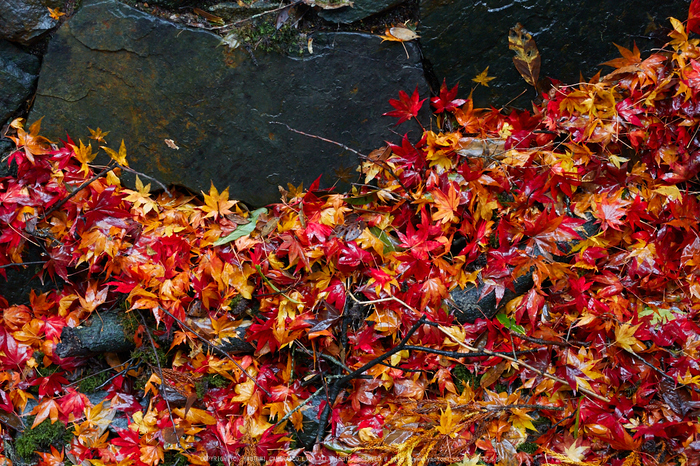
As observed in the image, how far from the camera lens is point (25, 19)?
1924 mm

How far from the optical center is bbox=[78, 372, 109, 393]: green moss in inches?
84.2

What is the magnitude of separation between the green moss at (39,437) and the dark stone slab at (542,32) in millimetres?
2668

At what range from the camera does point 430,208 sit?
76.7 inches

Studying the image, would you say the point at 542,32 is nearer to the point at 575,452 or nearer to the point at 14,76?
the point at 575,452

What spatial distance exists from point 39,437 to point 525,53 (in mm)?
3129

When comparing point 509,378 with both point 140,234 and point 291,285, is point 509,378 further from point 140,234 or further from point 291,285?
point 140,234

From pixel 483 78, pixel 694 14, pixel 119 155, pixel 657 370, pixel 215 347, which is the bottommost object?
pixel 657 370

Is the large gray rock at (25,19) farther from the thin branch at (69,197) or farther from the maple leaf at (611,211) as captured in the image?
the maple leaf at (611,211)

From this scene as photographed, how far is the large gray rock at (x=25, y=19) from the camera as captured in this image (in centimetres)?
190

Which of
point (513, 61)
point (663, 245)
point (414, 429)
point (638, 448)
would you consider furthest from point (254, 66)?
point (638, 448)

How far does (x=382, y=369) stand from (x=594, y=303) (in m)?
1.03

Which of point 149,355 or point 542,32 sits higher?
point 542,32

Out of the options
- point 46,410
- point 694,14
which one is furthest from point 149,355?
point 694,14

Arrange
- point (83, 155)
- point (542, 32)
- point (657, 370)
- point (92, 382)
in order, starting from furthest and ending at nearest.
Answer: point (92, 382), point (83, 155), point (542, 32), point (657, 370)
